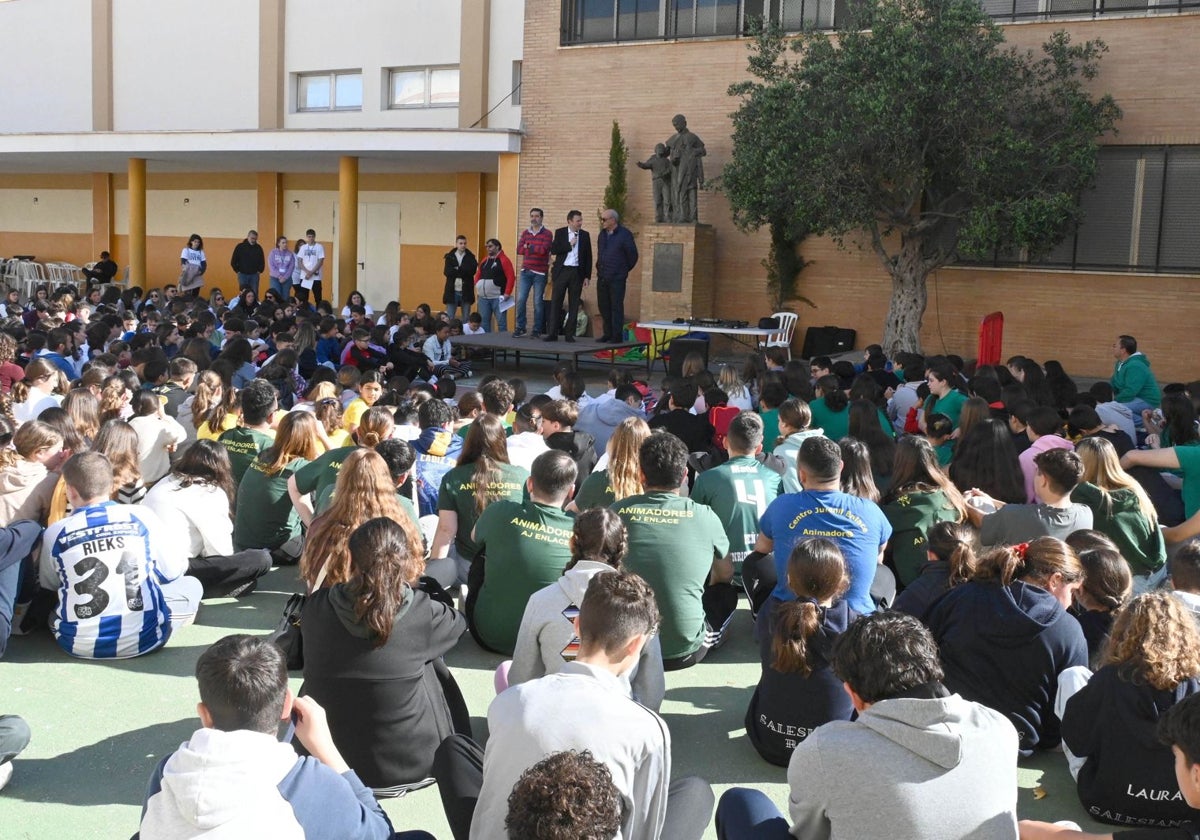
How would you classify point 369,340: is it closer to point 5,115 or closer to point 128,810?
point 128,810

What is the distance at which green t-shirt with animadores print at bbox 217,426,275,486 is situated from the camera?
8016mm

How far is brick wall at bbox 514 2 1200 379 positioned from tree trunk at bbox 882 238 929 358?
1468 millimetres

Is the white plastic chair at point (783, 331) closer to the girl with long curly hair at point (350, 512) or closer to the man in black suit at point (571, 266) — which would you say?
the man in black suit at point (571, 266)

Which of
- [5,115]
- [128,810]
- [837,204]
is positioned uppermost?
[5,115]

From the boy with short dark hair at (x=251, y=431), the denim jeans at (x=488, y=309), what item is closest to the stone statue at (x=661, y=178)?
the denim jeans at (x=488, y=309)

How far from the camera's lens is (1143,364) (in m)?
12.0

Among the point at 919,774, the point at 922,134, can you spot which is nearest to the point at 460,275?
the point at 922,134

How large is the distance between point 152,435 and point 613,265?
965 cm

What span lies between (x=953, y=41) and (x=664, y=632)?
490 inches

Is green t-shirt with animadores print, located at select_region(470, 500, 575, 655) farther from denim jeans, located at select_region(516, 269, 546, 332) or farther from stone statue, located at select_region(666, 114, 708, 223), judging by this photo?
stone statue, located at select_region(666, 114, 708, 223)

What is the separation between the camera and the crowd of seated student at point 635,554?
3.81 meters

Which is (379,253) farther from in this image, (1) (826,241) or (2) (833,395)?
(2) (833,395)

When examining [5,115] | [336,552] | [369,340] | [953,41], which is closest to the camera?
[336,552]

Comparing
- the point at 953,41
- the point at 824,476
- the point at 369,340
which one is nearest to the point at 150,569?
the point at 824,476
